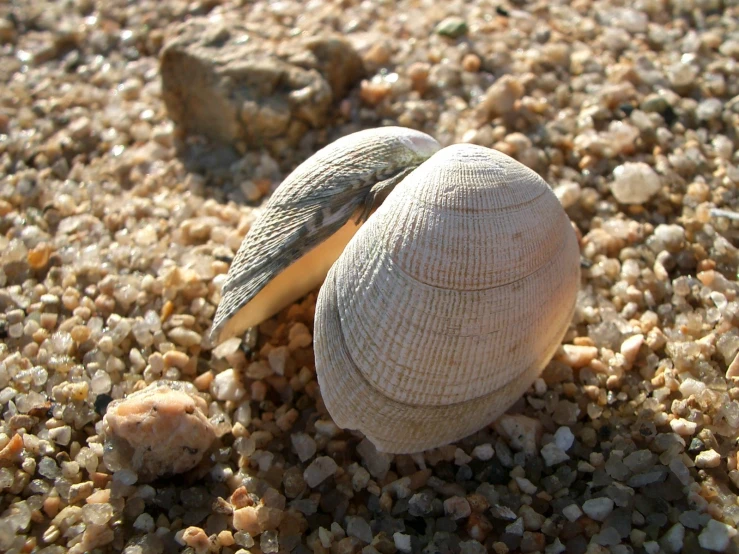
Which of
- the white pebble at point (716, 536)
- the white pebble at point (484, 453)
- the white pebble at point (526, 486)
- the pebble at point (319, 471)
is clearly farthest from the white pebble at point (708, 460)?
the pebble at point (319, 471)

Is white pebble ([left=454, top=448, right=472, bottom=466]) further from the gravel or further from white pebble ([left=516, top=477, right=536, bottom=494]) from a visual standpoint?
white pebble ([left=516, top=477, right=536, bottom=494])

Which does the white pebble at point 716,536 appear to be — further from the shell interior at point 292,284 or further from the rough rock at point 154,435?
the rough rock at point 154,435

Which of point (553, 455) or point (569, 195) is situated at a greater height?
point (569, 195)

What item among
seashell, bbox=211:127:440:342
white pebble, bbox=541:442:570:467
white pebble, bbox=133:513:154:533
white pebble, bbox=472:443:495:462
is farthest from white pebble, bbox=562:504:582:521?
white pebble, bbox=133:513:154:533

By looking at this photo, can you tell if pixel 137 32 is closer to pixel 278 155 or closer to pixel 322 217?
pixel 278 155

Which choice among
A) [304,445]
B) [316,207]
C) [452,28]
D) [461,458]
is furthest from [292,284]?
[452,28]

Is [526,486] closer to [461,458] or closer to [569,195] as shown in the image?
[461,458]
